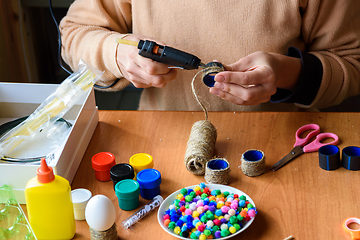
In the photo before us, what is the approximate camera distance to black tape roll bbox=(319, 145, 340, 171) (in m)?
0.78

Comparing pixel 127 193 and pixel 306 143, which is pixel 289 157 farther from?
pixel 127 193

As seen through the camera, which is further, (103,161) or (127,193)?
(103,161)

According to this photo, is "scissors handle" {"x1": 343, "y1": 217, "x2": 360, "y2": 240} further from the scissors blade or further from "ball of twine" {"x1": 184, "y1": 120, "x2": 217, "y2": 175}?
"ball of twine" {"x1": 184, "y1": 120, "x2": 217, "y2": 175}

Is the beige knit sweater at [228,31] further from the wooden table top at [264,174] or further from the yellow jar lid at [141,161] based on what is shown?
the yellow jar lid at [141,161]

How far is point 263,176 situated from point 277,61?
33 centimetres

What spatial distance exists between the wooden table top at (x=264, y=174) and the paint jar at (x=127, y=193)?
0.06ft

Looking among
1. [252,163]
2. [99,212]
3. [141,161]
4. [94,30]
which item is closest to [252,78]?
[252,163]

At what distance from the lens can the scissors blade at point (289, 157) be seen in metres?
0.82

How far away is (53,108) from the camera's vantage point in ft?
2.84

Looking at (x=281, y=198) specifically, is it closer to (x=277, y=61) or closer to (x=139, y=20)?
(x=277, y=61)

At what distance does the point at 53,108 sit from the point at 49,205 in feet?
1.12

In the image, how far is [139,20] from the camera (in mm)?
1145

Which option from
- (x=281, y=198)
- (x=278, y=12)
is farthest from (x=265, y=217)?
(x=278, y=12)

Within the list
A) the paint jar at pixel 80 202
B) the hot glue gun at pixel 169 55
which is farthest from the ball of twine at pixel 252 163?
the paint jar at pixel 80 202
